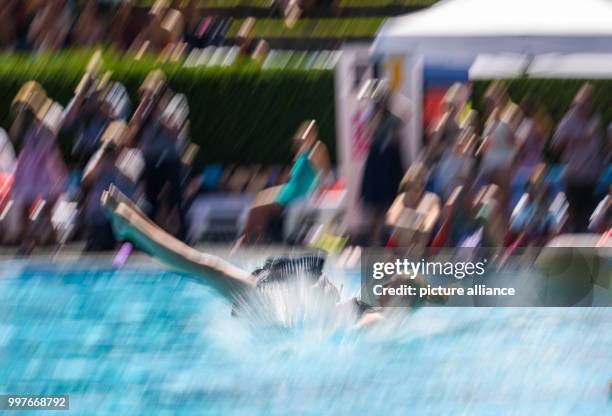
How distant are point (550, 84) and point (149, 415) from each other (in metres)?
5.95

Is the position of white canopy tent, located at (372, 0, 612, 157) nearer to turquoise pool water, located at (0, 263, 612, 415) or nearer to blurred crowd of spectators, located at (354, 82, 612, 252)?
blurred crowd of spectators, located at (354, 82, 612, 252)

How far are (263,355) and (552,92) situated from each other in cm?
476

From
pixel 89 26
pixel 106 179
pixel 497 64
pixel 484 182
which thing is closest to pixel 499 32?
pixel 497 64

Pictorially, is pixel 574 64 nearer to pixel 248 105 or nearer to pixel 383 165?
pixel 383 165

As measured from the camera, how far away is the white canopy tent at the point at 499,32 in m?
9.78

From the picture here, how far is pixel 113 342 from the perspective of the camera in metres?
8.03

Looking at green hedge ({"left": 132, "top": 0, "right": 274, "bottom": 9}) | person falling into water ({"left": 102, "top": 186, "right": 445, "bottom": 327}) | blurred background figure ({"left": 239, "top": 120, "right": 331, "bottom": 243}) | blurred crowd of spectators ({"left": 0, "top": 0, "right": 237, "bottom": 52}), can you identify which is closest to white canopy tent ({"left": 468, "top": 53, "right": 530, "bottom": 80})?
blurred background figure ({"left": 239, "top": 120, "right": 331, "bottom": 243})

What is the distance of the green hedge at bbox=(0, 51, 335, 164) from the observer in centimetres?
1080

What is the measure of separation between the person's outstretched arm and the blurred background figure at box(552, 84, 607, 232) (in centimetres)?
288

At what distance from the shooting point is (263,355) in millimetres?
7789

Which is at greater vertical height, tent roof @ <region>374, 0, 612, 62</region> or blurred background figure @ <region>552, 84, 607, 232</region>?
tent roof @ <region>374, 0, 612, 62</region>

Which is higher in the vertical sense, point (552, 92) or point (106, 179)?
point (552, 92)

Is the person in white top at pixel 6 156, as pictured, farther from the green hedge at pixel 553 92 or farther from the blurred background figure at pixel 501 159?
the green hedge at pixel 553 92

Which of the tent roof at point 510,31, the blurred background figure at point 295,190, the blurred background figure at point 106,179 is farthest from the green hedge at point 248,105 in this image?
the blurred background figure at point 295,190
